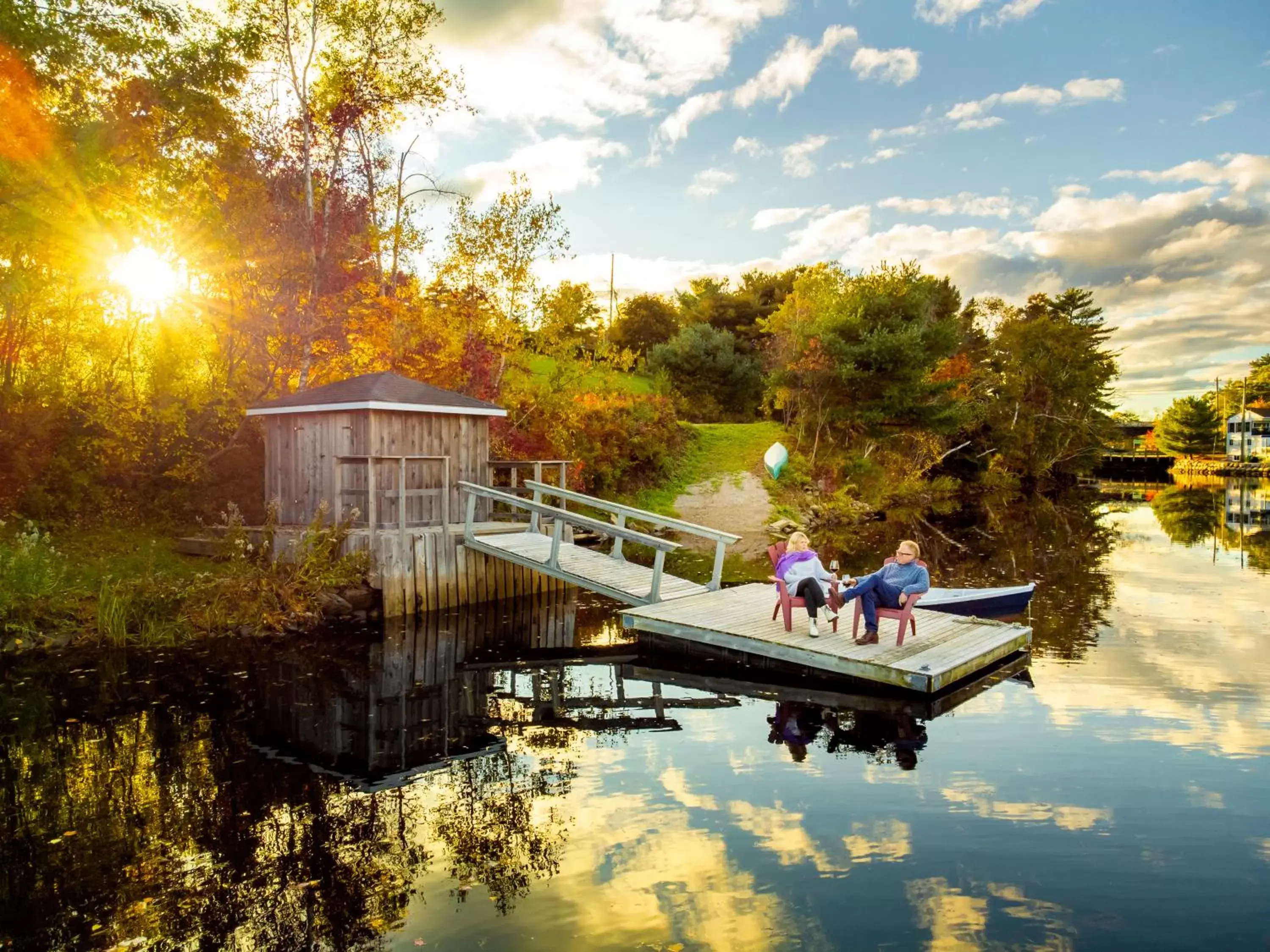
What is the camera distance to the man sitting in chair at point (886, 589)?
10594mm

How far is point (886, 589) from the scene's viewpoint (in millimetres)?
11023

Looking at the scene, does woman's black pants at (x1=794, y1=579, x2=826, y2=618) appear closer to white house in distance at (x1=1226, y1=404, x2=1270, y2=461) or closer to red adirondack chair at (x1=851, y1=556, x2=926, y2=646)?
red adirondack chair at (x1=851, y1=556, x2=926, y2=646)

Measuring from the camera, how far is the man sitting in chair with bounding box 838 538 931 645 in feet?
34.8

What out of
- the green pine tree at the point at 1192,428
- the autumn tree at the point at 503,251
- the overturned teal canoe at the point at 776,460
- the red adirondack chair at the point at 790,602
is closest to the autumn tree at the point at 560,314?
the autumn tree at the point at 503,251

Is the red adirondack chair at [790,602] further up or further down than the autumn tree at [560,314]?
further down

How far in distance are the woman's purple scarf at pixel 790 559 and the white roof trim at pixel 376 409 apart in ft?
25.5

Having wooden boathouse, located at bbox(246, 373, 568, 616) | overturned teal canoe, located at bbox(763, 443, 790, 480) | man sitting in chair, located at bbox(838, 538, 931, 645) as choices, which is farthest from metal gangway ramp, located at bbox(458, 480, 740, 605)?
overturned teal canoe, located at bbox(763, 443, 790, 480)

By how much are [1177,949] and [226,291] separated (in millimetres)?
21830

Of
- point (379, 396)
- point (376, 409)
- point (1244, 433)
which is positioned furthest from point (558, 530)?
point (1244, 433)

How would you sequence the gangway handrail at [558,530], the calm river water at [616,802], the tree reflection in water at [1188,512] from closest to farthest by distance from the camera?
the calm river water at [616,802]
the gangway handrail at [558,530]
the tree reflection in water at [1188,512]

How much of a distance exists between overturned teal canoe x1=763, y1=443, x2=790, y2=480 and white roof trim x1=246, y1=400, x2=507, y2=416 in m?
20.1

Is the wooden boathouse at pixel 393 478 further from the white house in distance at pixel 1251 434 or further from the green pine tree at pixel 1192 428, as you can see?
the green pine tree at pixel 1192 428

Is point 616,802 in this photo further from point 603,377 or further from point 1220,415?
point 1220,415

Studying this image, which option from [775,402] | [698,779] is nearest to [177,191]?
[698,779]
